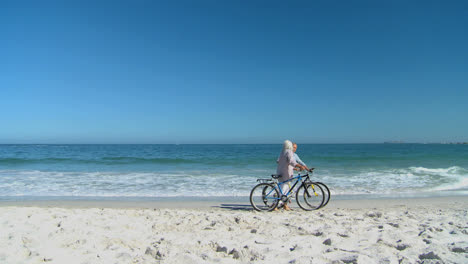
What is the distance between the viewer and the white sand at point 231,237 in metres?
4.01

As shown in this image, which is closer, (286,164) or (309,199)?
(286,164)

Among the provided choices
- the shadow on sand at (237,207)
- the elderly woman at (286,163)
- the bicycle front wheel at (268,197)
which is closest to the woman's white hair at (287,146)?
the elderly woman at (286,163)

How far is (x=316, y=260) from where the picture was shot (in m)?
3.88

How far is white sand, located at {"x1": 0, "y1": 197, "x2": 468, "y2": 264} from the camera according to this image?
401cm

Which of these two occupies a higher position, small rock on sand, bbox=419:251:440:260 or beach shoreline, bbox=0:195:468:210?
small rock on sand, bbox=419:251:440:260

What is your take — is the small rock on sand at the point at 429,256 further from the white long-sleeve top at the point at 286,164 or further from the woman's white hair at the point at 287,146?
the woman's white hair at the point at 287,146

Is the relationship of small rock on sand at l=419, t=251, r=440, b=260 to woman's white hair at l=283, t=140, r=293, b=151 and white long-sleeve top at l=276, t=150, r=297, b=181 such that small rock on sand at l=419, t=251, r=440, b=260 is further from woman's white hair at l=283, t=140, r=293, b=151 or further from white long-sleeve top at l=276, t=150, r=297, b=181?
woman's white hair at l=283, t=140, r=293, b=151

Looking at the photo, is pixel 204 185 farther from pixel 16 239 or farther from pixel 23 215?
pixel 16 239

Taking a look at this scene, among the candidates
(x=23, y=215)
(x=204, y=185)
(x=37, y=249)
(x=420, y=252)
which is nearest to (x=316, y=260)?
(x=420, y=252)

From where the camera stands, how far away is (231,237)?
4.95 metres

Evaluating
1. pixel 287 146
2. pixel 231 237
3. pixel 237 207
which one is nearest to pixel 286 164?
pixel 287 146

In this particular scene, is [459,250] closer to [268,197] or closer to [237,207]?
[268,197]

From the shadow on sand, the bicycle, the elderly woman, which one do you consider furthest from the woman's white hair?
the shadow on sand

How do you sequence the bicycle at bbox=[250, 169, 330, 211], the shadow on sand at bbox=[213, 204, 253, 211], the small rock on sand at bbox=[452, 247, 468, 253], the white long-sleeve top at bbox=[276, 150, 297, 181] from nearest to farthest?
the small rock on sand at bbox=[452, 247, 468, 253] → the white long-sleeve top at bbox=[276, 150, 297, 181] → the bicycle at bbox=[250, 169, 330, 211] → the shadow on sand at bbox=[213, 204, 253, 211]
